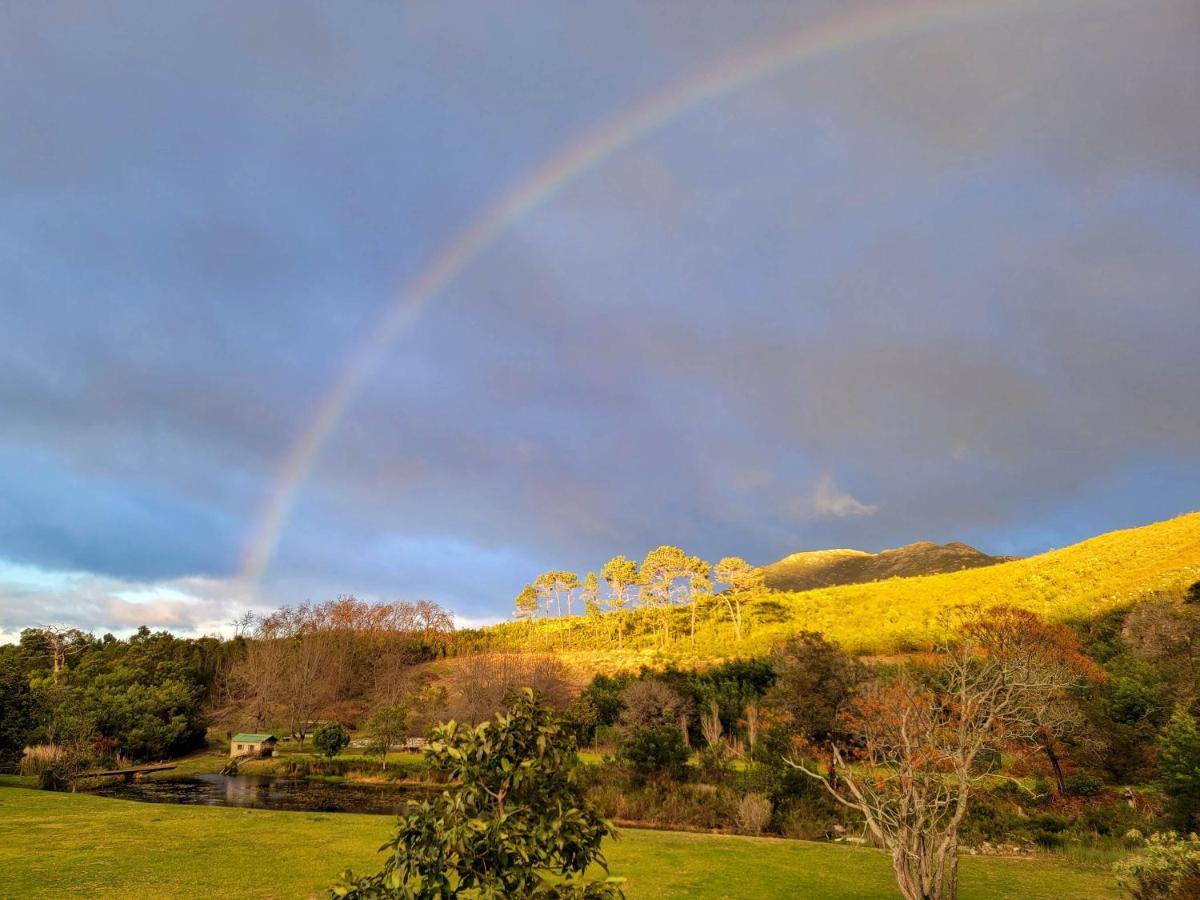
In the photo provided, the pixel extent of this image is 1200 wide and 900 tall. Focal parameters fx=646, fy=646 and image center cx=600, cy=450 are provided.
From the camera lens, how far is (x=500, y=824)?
3.52 metres

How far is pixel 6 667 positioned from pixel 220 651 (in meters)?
58.7

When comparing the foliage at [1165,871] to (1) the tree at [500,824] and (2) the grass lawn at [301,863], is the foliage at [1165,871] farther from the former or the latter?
(1) the tree at [500,824]

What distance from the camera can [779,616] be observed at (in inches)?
2776

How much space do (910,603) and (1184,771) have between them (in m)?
48.7

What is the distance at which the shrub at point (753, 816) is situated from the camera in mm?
22517

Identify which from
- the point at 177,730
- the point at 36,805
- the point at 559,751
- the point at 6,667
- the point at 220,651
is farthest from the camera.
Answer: the point at 220,651

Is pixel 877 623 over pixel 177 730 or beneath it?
over

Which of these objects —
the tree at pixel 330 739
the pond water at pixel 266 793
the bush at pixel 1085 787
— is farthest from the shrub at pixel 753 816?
the tree at pixel 330 739

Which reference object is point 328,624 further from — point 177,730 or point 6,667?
point 6,667

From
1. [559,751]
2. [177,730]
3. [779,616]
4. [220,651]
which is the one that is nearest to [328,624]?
[220,651]

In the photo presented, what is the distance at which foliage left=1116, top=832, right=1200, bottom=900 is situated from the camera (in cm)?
922

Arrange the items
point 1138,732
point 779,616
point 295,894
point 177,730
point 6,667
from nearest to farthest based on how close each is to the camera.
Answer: point 295,894 → point 1138,732 → point 6,667 → point 177,730 → point 779,616

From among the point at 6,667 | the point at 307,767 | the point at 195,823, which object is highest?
the point at 6,667

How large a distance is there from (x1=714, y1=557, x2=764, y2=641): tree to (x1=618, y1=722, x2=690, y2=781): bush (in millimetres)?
45337
